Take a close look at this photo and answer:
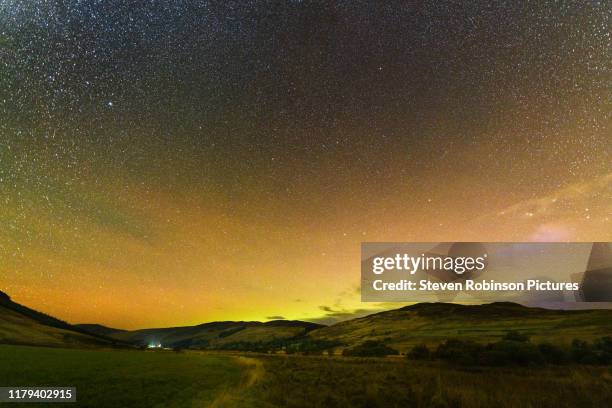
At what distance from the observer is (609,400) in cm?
2300

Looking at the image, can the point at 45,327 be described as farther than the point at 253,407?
Yes

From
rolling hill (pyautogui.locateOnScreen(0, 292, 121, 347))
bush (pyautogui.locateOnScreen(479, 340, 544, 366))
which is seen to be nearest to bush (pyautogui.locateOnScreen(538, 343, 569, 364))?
bush (pyautogui.locateOnScreen(479, 340, 544, 366))

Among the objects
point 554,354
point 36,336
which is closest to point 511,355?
point 554,354

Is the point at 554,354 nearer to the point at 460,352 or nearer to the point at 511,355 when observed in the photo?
the point at 511,355

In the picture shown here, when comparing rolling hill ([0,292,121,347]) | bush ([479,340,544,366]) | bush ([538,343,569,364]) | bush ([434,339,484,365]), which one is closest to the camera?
bush ([479,340,544,366])

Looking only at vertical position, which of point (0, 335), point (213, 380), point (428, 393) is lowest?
point (0, 335)

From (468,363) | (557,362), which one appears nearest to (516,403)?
(468,363)

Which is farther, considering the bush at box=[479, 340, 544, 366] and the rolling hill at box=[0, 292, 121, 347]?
the rolling hill at box=[0, 292, 121, 347]

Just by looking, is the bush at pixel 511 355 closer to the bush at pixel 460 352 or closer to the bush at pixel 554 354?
the bush at pixel 460 352

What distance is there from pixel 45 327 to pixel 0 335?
33.6 m

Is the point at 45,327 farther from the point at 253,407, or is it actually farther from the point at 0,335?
the point at 253,407

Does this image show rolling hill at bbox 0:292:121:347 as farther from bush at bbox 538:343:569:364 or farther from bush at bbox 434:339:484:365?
bush at bbox 538:343:569:364

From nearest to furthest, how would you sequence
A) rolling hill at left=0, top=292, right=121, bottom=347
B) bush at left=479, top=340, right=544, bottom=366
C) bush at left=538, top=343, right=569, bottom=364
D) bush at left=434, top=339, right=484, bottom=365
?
bush at left=479, top=340, right=544, bottom=366 → bush at left=538, top=343, right=569, bottom=364 → bush at left=434, top=339, right=484, bottom=365 → rolling hill at left=0, top=292, right=121, bottom=347

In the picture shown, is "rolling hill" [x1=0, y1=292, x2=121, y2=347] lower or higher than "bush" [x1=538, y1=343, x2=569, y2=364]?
lower
